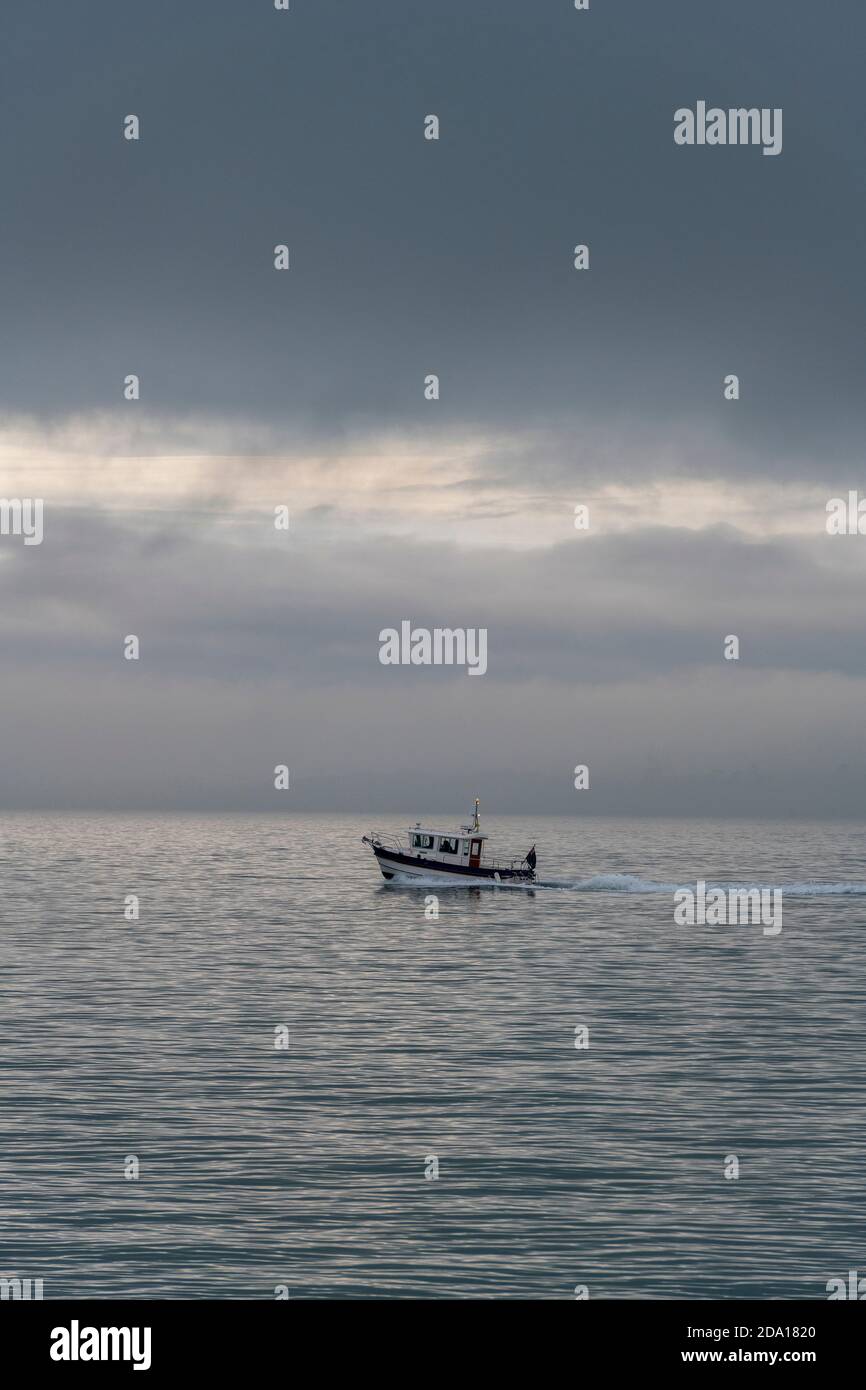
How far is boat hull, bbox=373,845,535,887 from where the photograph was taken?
119438 millimetres

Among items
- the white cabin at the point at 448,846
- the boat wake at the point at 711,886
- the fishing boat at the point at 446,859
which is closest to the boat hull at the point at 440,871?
the fishing boat at the point at 446,859

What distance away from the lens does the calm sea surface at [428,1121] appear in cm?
2350

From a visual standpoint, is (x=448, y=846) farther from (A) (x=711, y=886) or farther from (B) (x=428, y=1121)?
(B) (x=428, y=1121)

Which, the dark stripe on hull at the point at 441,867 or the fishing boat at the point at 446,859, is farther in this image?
the dark stripe on hull at the point at 441,867

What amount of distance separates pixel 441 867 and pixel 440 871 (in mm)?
413

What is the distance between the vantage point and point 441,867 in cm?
12031

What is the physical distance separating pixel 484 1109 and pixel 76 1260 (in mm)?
14457

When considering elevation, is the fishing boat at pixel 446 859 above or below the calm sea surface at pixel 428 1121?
above

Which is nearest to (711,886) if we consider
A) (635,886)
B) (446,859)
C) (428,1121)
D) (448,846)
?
(635,886)

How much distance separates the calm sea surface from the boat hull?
41.1 meters

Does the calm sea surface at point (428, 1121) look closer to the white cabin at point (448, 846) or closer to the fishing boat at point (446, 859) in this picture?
the white cabin at point (448, 846)

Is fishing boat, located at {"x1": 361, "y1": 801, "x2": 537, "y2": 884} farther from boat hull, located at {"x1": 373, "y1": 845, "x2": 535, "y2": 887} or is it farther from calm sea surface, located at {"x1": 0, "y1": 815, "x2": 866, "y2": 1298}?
calm sea surface, located at {"x1": 0, "y1": 815, "x2": 866, "y2": 1298}
